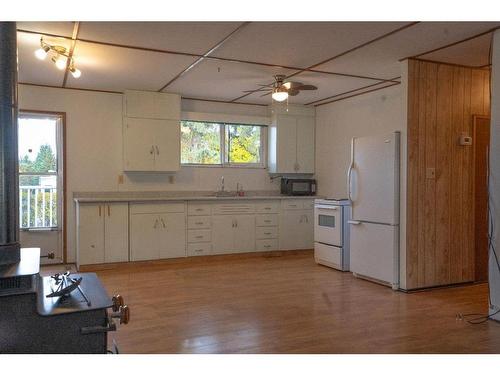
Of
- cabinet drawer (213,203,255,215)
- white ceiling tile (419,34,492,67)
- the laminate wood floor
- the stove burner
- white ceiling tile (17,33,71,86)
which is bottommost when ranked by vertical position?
the laminate wood floor

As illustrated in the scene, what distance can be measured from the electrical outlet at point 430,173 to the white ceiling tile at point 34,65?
355 cm

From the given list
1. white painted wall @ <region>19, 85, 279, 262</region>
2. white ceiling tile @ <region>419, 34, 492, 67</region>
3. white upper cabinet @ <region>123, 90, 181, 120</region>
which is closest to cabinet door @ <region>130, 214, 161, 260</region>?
white painted wall @ <region>19, 85, 279, 262</region>

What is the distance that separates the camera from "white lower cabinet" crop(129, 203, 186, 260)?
5.57m

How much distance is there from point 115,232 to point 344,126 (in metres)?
3.53

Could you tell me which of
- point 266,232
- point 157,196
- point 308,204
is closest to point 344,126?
point 308,204

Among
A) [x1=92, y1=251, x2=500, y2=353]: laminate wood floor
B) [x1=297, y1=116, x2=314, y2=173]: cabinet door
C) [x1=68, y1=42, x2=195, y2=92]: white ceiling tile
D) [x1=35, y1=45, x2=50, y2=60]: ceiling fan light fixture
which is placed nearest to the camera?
[x1=92, y1=251, x2=500, y2=353]: laminate wood floor

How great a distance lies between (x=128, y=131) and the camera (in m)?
5.79

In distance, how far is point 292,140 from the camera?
6816 mm

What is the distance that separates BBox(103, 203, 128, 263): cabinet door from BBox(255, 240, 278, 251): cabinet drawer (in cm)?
187

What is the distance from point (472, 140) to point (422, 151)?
704 millimetres

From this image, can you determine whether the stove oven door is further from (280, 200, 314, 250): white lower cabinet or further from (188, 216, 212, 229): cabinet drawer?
(188, 216, 212, 229): cabinet drawer

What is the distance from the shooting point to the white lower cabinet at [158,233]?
5.57 metres
